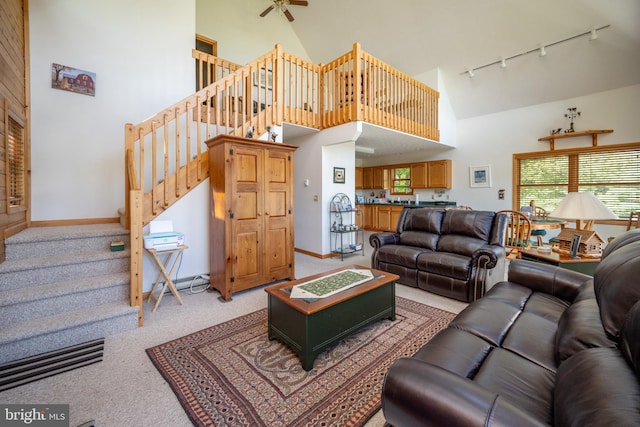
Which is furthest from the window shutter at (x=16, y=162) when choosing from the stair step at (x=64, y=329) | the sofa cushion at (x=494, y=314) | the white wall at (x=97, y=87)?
the sofa cushion at (x=494, y=314)

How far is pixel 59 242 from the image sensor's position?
2.72 meters

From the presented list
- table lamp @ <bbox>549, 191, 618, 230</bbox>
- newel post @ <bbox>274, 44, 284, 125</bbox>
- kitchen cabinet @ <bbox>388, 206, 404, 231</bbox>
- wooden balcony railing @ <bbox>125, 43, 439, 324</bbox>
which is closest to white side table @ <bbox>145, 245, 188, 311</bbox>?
wooden balcony railing @ <bbox>125, 43, 439, 324</bbox>

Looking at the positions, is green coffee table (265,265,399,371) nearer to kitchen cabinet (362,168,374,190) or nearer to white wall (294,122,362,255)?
white wall (294,122,362,255)

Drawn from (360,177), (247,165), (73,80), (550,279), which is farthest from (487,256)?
(360,177)

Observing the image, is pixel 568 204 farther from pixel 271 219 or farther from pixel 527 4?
pixel 527 4

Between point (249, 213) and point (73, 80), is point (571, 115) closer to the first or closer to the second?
point (249, 213)

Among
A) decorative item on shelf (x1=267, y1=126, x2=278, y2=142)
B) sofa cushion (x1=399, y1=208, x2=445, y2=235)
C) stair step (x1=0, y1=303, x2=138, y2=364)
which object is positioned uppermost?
decorative item on shelf (x1=267, y1=126, x2=278, y2=142)

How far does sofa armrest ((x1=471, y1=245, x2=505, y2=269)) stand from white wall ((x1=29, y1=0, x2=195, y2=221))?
4587mm

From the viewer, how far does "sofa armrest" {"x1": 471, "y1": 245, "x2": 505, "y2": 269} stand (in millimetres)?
2809

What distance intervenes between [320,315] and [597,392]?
1399mm

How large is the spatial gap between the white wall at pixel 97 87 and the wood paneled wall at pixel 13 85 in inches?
3.5

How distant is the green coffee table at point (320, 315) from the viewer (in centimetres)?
186

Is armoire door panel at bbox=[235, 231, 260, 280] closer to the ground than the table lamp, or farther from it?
closer to the ground

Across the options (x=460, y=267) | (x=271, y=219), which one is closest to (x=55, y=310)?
(x=271, y=219)
